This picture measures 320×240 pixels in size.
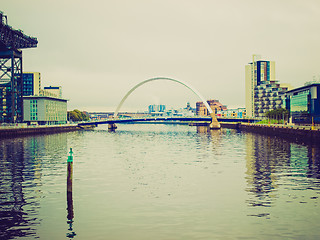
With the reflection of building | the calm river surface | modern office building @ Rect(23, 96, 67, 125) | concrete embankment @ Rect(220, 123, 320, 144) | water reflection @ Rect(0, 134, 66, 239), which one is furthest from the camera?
modern office building @ Rect(23, 96, 67, 125)

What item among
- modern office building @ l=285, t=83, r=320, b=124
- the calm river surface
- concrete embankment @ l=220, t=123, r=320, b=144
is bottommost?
the calm river surface

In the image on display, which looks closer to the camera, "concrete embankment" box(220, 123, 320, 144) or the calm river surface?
the calm river surface

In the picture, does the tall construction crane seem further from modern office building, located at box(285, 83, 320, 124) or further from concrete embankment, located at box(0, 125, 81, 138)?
modern office building, located at box(285, 83, 320, 124)

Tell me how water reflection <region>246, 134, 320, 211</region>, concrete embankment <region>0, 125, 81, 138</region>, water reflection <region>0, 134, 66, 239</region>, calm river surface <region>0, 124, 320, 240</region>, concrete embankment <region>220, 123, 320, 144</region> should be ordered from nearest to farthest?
calm river surface <region>0, 124, 320, 240</region>
water reflection <region>0, 134, 66, 239</region>
water reflection <region>246, 134, 320, 211</region>
concrete embankment <region>220, 123, 320, 144</region>
concrete embankment <region>0, 125, 81, 138</region>

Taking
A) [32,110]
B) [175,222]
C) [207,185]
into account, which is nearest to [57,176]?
[207,185]

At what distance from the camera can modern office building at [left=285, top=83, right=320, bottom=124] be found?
123125 mm

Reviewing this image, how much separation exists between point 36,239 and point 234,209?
9.63 m

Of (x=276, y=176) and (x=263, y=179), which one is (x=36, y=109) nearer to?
(x=276, y=176)

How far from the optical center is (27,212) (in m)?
19.1

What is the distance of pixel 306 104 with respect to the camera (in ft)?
424

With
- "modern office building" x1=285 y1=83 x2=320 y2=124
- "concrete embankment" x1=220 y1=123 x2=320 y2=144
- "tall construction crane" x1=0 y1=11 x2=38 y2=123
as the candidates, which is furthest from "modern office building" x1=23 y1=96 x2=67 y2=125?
"modern office building" x1=285 y1=83 x2=320 y2=124

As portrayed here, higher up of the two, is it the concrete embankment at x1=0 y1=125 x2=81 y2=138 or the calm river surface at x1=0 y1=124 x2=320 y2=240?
the concrete embankment at x1=0 y1=125 x2=81 y2=138

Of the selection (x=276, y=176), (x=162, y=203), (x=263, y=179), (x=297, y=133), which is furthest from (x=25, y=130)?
(x=162, y=203)

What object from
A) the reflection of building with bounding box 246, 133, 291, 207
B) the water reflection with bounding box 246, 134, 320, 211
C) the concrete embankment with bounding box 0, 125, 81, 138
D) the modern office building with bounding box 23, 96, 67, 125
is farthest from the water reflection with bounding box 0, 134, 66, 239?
the modern office building with bounding box 23, 96, 67, 125
